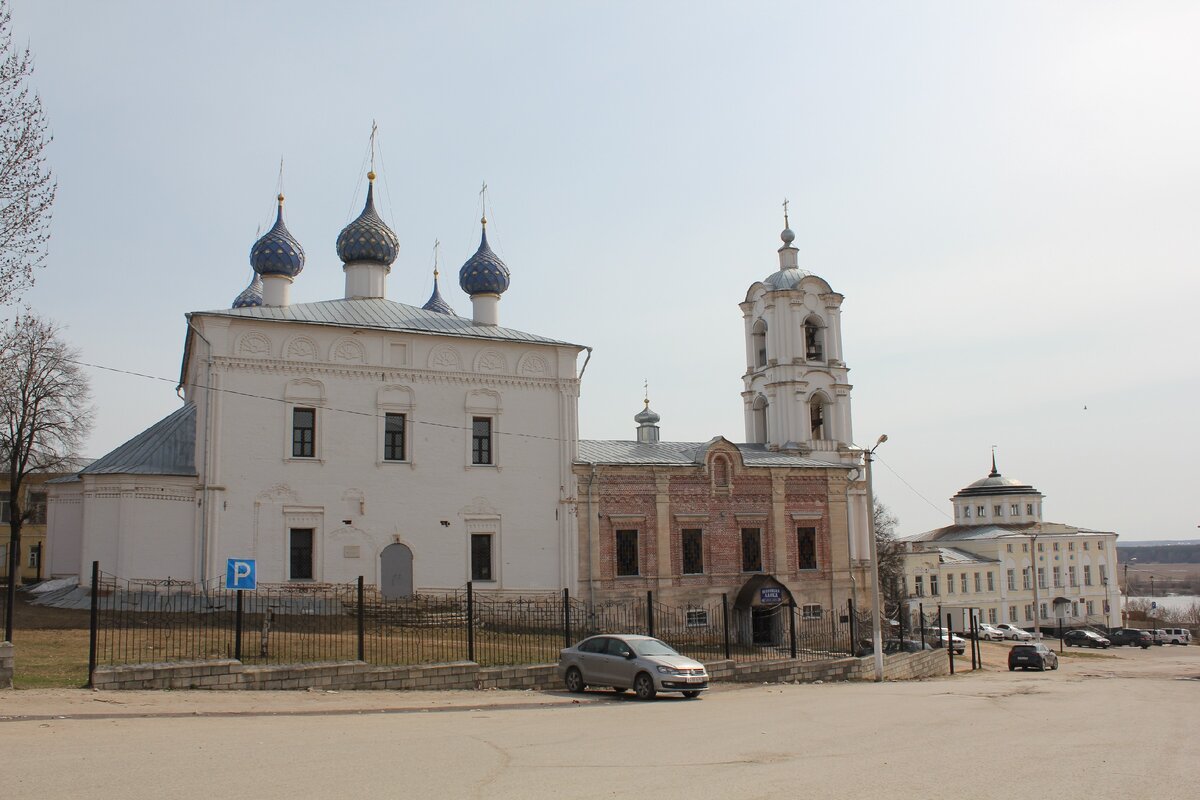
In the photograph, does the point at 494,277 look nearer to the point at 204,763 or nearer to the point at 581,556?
the point at 581,556

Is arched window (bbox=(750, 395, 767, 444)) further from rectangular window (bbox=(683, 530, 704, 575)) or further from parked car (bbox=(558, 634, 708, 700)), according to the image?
parked car (bbox=(558, 634, 708, 700))

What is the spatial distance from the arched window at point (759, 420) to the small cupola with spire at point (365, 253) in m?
15.3

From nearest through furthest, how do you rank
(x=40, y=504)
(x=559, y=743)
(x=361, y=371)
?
1. (x=559, y=743)
2. (x=361, y=371)
3. (x=40, y=504)

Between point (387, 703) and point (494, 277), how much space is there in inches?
751

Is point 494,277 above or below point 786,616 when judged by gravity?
above

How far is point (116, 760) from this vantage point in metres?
8.94

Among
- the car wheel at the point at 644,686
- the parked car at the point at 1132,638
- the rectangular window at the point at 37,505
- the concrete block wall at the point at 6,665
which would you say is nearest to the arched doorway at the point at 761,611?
the car wheel at the point at 644,686

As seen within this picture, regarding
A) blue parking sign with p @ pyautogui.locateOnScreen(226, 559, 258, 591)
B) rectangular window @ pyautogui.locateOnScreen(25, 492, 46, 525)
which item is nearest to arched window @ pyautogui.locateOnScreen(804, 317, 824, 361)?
blue parking sign with p @ pyautogui.locateOnScreen(226, 559, 258, 591)

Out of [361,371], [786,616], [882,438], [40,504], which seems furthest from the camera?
[40,504]

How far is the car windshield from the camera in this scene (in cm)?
1712

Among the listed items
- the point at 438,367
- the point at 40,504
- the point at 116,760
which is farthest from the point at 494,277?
the point at 40,504

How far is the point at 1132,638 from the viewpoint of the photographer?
56875 millimetres

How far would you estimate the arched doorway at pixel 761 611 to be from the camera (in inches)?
1238

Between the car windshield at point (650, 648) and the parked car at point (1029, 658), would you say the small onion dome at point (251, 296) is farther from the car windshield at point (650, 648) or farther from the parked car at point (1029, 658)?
the parked car at point (1029, 658)
